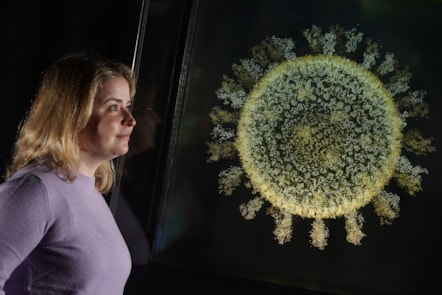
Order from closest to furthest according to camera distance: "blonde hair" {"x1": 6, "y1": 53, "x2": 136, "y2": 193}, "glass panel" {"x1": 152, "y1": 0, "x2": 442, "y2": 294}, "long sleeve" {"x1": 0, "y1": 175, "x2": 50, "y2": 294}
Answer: "long sleeve" {"x1": 0, "y1": 175, "x2": 50, "y2": 294} → "blonde hair" {"x1": 6, "y1": 53, "x2": 136, "y2": 193} → "glass panel" {"x1": 152, "y1": 0, "x2": 442, "y2": 294}

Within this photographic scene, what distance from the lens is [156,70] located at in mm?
2037

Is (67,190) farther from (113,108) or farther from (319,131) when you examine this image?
(319,131)

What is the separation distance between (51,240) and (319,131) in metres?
1.00

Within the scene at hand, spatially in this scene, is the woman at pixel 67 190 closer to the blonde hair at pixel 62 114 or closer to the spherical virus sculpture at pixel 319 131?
the blonde hair at pixel 62 114

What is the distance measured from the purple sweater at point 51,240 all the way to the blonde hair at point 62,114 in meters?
0.05


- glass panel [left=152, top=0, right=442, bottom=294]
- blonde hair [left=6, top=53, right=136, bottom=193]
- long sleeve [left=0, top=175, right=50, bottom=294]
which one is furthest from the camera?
glass panel [left=152, top=0, right=442, bottom=294]

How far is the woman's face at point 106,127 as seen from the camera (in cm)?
134

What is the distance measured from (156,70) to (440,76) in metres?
0.89

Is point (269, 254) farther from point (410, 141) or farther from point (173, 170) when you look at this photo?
point (410, 141)

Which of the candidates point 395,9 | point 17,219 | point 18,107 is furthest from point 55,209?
point 395,9

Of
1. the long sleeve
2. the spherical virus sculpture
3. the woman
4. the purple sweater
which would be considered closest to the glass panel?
the spherical virus sculpture

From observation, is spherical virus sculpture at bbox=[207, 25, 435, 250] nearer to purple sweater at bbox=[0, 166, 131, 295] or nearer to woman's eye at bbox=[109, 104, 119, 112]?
woman's eye at bbox=[109, 104, 119, 112]

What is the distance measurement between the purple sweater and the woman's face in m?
0.08

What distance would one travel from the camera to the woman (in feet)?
3.76
